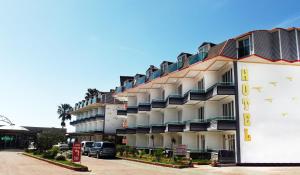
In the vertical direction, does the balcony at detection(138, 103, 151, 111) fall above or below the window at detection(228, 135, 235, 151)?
above

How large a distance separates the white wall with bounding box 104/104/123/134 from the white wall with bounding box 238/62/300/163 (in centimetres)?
4320

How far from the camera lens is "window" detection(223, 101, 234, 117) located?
3470cm

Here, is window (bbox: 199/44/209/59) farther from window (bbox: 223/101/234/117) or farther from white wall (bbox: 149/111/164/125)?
white wall (bbox: 149/111/164/125)

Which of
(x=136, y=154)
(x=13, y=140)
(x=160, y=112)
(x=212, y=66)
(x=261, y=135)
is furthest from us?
(x=13, y=140)

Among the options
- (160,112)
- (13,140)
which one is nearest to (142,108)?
(160,112)

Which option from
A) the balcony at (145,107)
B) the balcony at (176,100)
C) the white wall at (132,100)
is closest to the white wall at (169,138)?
the balcony at (176,100)

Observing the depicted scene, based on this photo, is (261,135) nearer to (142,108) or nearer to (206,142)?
(206,142)

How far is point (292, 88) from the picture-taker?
33.2 metres

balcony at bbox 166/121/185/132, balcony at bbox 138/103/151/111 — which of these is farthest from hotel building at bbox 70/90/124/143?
balcony at bbox 166/121/185/132

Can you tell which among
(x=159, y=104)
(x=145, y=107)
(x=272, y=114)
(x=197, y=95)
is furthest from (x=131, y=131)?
(x=272, y=114)

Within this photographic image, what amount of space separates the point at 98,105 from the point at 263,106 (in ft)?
154

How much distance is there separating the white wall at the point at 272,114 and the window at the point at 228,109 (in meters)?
2.42

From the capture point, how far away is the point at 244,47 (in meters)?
33.4

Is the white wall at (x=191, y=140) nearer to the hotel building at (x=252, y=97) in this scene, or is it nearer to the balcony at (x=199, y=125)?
the hotel building at (x=252, y=97)
